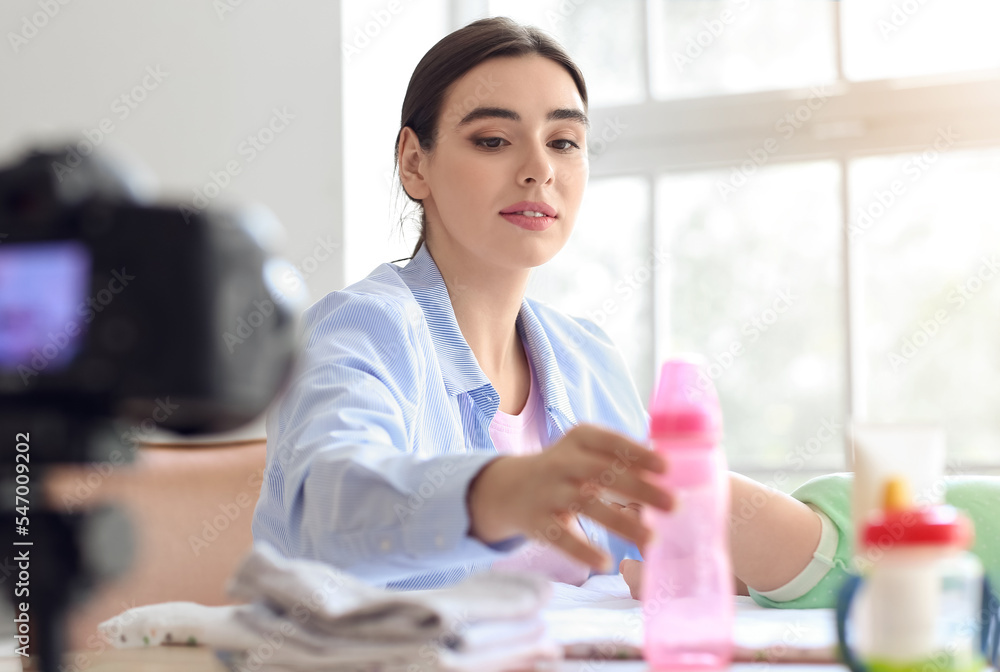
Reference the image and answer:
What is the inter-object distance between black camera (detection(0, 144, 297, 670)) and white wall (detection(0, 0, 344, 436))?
5.78ft

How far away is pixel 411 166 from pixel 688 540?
887 millimetres

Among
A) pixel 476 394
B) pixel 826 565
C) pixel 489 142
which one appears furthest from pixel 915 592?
pixel 489 142

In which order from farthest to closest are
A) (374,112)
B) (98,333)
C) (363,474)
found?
(374,112) < (363,474) < (98,333)

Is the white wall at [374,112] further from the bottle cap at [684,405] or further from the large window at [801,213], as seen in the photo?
the bottle cap at [684,405]
